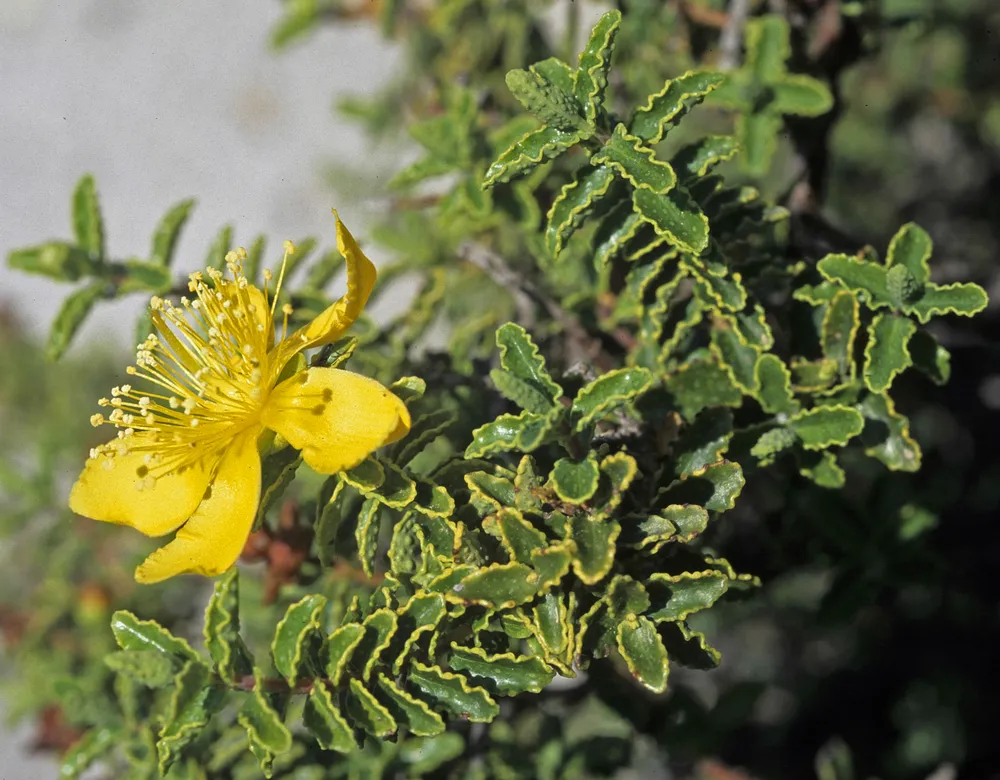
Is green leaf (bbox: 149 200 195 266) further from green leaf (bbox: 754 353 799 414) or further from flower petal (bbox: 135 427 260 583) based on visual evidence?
green leaf (bbox: 754 353 799 414)

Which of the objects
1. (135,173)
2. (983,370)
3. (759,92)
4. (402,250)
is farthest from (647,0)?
(135,173)

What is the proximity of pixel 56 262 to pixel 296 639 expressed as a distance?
658mm

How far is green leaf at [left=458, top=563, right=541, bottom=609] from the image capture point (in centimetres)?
93

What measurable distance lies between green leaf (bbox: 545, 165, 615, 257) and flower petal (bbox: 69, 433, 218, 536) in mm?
462

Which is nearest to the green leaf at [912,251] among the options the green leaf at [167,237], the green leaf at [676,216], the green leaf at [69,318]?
the green leaf at [676,216]

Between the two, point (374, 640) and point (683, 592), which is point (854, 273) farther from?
point (374, 640)

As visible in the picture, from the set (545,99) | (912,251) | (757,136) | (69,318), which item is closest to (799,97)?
(757,136)

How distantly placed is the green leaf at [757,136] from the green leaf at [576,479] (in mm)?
674

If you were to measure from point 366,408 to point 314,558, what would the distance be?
0.46 metres

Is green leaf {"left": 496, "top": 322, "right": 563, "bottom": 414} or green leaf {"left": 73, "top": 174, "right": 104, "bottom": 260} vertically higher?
green leaf {"left": 73, "top": 174, "right": 104, "bottom": 260}

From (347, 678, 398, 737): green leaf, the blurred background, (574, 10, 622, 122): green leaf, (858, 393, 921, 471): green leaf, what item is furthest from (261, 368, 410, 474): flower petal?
the blurred background

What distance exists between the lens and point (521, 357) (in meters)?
1.02

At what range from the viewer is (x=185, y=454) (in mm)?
1136

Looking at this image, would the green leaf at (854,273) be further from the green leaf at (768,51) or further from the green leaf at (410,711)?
the green leaf at (410,711)
